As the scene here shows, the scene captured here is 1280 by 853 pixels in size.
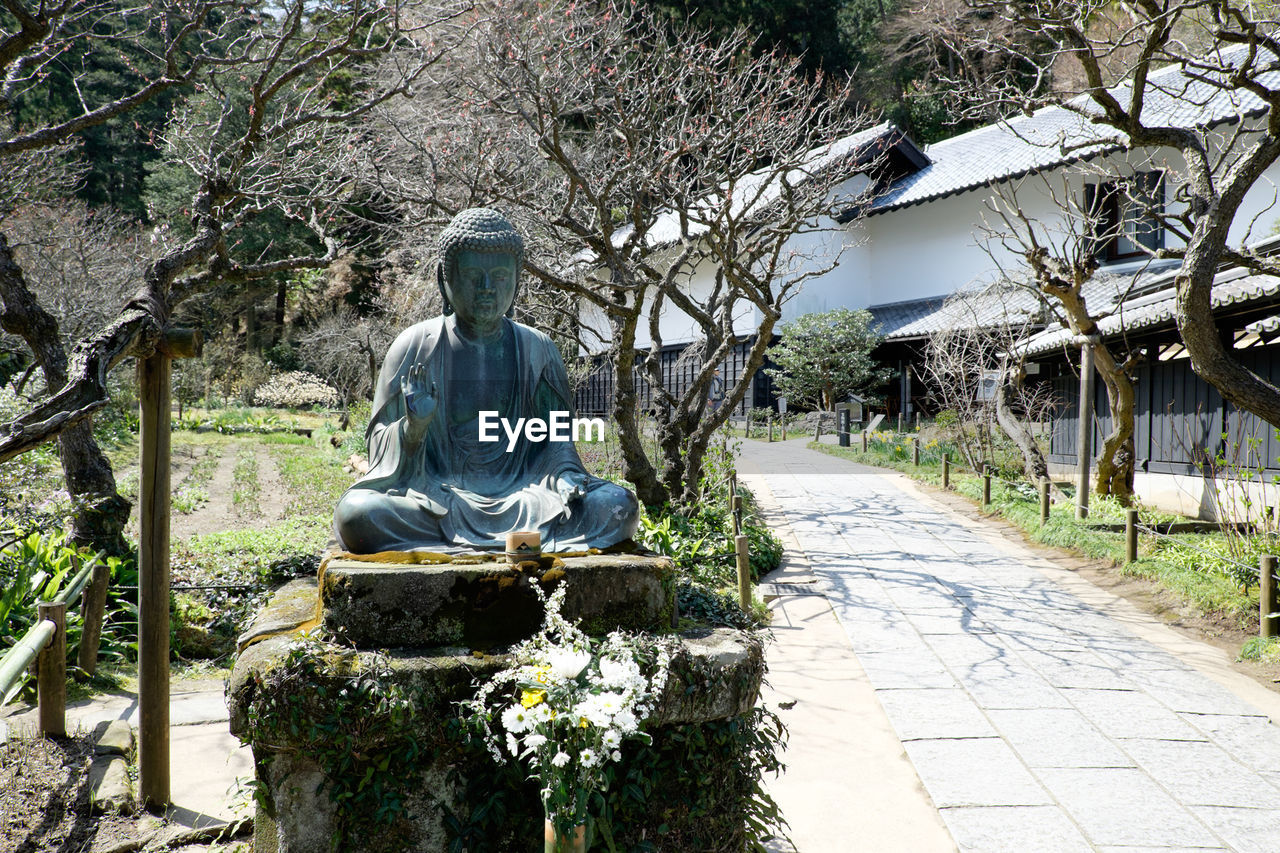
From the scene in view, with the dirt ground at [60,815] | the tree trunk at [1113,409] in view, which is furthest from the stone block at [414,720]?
the tree trunk at [1113,409]

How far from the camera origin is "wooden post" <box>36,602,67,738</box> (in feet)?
13.6

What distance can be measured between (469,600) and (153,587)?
5.69 feet

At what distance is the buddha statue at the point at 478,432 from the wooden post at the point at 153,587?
3.06 feet

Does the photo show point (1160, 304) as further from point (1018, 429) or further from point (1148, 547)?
point (1148, 547)

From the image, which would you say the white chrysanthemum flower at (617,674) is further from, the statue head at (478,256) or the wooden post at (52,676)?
the wooden post at (52,676)

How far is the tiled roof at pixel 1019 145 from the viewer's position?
51.3ft

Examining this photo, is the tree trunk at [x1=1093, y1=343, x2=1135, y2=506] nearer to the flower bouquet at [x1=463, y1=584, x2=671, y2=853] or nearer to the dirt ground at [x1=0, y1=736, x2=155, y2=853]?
the flower bouquet at [x1=463, y1=584, x2=671, y2=853]

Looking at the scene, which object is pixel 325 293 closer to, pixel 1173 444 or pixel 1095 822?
pixel 1173 444

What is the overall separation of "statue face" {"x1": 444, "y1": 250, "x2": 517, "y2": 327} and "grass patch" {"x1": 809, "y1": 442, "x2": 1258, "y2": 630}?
6.40 metres

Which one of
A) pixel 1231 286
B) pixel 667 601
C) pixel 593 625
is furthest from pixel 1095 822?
pixel 1231 286

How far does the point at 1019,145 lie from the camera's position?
19.7 metres

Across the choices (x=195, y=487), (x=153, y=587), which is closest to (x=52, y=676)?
(x=153, y=587)

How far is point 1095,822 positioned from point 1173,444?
871cm

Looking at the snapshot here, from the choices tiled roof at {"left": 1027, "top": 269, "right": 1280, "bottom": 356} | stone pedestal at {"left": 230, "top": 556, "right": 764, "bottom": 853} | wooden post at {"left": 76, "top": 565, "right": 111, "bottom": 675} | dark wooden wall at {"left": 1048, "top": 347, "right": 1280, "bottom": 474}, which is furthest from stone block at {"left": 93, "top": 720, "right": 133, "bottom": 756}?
dark wooden wall at {"left": 1048, "top": 347, "right": 1280, "bottom": 474}
